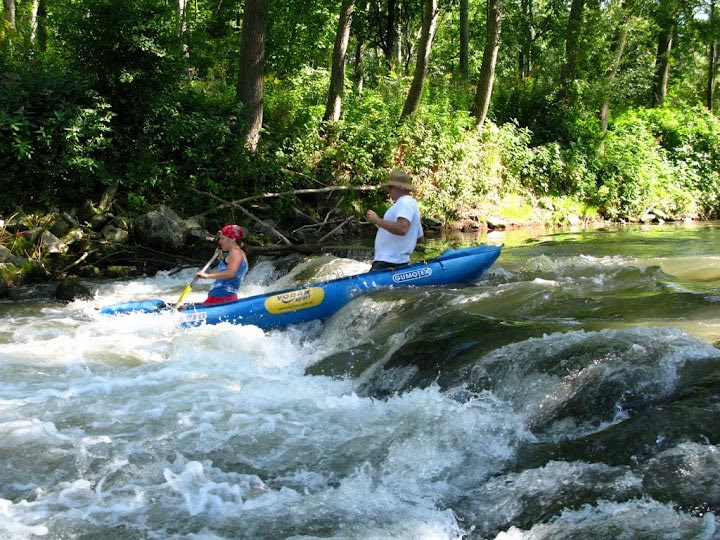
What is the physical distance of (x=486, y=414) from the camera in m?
4.46

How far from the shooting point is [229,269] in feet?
25.4

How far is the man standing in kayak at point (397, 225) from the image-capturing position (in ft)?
24.9

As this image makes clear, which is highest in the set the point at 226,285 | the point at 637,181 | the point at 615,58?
the point at 615,58

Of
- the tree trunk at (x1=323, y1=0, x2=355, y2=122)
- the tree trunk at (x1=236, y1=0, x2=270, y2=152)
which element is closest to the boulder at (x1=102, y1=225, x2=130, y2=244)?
the tree trunk at (x1=236, y1=0, x2=270, y2=152)

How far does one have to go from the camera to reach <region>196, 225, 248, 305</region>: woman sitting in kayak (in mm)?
7727

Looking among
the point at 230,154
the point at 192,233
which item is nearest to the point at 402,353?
the point at 192,233

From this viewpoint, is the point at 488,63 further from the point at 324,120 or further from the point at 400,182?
the point at 400,182

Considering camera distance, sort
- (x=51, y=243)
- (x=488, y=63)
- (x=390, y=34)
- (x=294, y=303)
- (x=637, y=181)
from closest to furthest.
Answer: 1. (x=294, y=303)
2. (x=51, y=243)
3. (x=488, y=63)
4. (x=637, y=181)
5. (x=390, y=34)

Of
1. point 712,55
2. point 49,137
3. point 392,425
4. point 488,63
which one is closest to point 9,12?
point 49,137

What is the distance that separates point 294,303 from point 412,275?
52.2 inches

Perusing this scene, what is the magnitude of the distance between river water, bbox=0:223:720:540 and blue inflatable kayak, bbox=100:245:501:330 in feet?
0.81

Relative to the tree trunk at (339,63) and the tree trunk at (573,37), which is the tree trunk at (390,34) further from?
the tree trunk at (339,63)

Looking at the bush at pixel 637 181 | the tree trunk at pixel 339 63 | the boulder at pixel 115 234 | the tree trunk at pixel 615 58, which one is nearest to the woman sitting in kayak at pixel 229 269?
the boulder at pixel 115 234

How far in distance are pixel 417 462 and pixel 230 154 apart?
1026 cm
